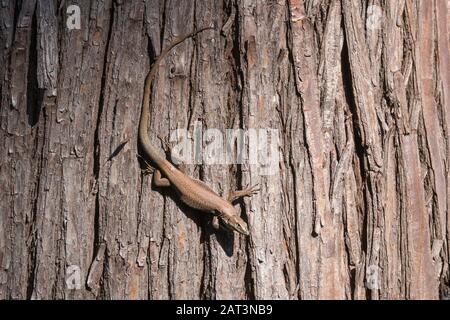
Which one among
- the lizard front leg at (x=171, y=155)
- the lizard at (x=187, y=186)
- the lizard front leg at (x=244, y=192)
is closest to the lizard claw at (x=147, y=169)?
the lizard at (x=187, y=186)

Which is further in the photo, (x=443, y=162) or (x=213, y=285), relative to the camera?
(x=443, y=162)

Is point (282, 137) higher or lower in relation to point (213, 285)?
higher

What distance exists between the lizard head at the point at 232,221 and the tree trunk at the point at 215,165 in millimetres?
49

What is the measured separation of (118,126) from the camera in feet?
10.2

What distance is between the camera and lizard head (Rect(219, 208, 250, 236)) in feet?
9.77

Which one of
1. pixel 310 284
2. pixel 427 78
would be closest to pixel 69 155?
pixel 310 284

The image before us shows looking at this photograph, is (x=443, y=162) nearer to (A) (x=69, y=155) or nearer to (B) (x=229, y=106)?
(B) (x=229, y=106)

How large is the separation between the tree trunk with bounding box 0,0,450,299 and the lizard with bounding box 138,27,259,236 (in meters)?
0.04

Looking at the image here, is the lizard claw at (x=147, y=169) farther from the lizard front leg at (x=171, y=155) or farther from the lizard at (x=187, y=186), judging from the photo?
the lizard front leg at (x=171, y=155)

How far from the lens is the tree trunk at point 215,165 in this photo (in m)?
3.06

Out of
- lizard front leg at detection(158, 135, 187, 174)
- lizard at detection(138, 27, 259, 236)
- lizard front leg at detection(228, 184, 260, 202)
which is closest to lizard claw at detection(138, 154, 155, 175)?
lizard at detection(138, 27, 259, 236)

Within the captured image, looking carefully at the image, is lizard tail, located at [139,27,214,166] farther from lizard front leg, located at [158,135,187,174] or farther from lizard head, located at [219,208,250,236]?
lizard head, located at [219,208,250,236]
